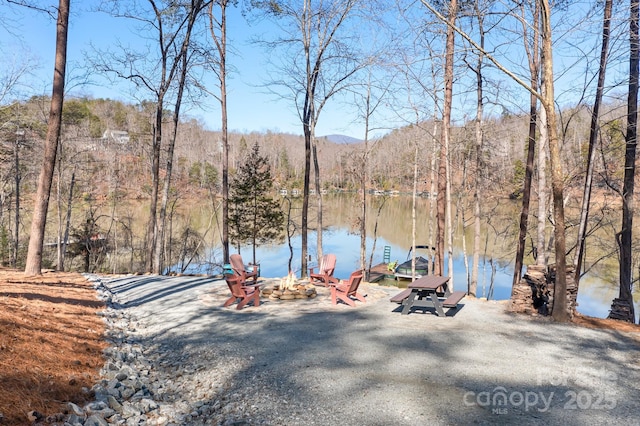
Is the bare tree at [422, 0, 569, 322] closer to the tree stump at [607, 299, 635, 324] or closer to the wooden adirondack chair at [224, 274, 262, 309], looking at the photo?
the tree stump at [607, 299, 635, 324]

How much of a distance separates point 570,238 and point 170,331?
22.8 metres

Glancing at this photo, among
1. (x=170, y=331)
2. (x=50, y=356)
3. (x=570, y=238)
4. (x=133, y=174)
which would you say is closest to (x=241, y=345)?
(x=170, y=331)

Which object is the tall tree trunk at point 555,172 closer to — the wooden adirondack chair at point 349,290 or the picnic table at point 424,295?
the picnic table at point 424,295

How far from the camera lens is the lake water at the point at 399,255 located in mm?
18172

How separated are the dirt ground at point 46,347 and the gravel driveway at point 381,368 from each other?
0.65m

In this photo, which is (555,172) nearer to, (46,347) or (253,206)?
(46,347)

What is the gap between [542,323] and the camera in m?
6.25

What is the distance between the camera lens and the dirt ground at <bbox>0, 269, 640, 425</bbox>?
303cm

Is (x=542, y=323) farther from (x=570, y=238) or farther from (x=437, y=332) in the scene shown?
(x=570, y=238)

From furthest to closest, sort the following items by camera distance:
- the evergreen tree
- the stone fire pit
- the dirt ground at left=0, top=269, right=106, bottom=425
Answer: the evergreen tree < the stone fire pit < the dirt ground at left=0, top=269, right=106, bottom=425

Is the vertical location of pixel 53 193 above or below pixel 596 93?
below

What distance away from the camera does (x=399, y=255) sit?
1188 inches

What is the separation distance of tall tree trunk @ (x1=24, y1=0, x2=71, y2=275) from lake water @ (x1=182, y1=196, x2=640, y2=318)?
19.8 feet

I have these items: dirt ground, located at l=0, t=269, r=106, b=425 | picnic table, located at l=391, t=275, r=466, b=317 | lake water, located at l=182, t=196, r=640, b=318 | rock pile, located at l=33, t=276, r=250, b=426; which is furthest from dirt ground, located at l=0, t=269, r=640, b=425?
lake water, located at l=182, t=196, r=640, b=318
